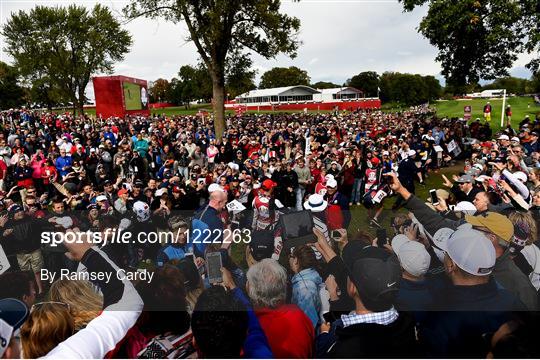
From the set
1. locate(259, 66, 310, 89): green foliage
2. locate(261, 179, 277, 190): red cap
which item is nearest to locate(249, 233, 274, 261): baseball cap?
locate(261, 179, 277, 190): red cap

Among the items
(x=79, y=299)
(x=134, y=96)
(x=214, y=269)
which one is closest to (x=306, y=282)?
(x=214, y=269)

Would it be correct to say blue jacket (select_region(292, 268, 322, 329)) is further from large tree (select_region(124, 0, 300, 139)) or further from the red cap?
large tree (select_region(124, 0, 300, 139))

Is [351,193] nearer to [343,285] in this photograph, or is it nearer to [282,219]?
[282,219]

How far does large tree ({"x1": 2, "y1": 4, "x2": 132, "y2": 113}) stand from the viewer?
41.1 m

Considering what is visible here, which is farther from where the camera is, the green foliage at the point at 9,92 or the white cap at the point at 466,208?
the green foliage at the point at 9,92

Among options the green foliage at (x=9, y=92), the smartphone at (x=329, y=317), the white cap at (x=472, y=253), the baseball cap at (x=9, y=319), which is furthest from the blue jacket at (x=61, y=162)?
the green foliage at (x=9, y=92)

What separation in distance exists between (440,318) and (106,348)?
7.46ft

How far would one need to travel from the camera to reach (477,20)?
51.9 ft

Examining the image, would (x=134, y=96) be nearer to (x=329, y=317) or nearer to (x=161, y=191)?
(x=161, y=191)

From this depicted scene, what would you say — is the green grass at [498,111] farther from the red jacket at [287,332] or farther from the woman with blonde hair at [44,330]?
the woman with blonde hair at [44,330]

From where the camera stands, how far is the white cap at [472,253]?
2584mm

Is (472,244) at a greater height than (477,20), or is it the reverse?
(477,20)

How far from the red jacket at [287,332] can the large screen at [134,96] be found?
3314cm

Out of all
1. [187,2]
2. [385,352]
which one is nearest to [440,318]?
[385,352]
